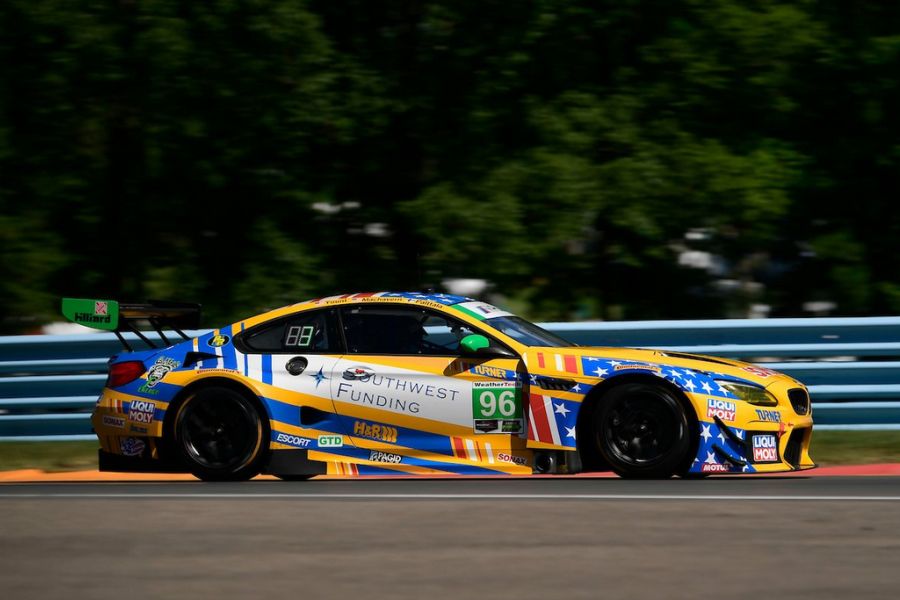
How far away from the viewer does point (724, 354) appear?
11.2 metres

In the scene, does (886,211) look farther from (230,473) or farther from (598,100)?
(230,473)

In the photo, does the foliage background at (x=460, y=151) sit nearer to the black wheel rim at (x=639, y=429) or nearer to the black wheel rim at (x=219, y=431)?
the black wheel rim at (x=219, y=431)

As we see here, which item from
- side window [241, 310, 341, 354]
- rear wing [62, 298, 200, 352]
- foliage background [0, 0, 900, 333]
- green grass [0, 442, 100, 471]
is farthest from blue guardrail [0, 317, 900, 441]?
side window [241, 310, 341, 354]

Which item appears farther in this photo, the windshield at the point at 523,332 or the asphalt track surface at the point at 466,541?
the windshield at the point at 523,332

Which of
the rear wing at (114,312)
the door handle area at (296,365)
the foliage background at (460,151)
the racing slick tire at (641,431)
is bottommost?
the racing slick tire at (641,431)

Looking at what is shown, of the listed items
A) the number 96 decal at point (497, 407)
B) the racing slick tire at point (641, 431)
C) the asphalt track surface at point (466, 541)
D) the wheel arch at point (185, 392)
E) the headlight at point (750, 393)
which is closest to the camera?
the asphalt track surface at point (466, 541)

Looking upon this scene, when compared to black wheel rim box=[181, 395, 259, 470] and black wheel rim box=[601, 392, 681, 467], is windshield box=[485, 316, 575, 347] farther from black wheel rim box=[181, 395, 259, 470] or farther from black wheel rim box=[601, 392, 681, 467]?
black wheel rim box=[181, 395, 259, 470]

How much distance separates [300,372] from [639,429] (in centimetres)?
223

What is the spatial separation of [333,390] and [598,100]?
5.30 meters

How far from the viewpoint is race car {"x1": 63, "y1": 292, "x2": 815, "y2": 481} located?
8.53 metres

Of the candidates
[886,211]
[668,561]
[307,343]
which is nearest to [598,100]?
[886,211]

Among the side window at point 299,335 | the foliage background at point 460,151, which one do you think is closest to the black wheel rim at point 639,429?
the side window at point 299,335

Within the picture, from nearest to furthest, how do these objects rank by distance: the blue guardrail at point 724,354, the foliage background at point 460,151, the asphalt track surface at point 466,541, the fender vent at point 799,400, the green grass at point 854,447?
1. the asphalt track surface at point 466,541
2. the fender vent at point 799,400
3. the green grass at point 854,447
4. the blue guardrail at point 724,354
5. the foliage background at point 460,151

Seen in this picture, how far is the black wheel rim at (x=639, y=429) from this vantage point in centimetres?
849
